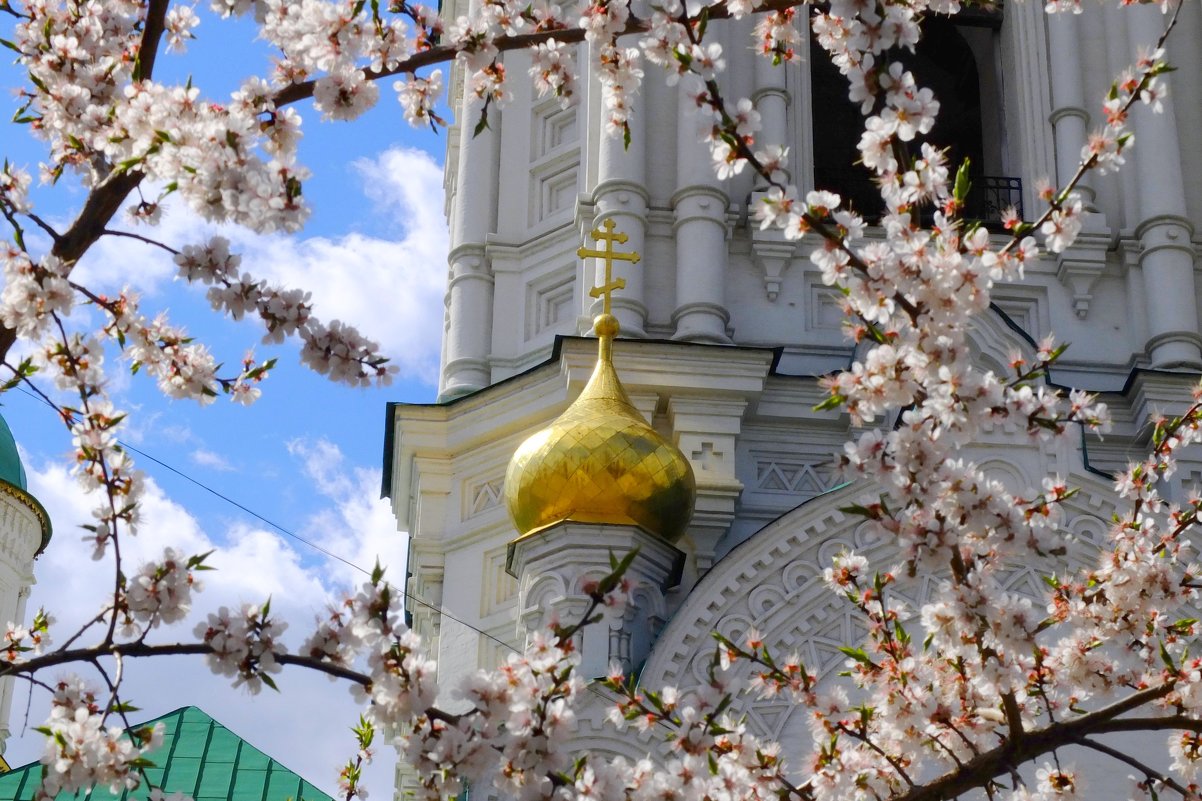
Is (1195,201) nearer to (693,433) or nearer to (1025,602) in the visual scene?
(693,433)

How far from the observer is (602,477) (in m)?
10.0

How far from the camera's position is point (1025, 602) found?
567 cm

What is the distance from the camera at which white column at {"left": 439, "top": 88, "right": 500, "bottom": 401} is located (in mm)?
12242

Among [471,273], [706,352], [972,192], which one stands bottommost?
[706,352]

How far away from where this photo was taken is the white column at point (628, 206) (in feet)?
38.9

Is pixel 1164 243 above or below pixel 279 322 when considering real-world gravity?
above

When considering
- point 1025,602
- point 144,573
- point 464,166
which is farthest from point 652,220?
point 144,573

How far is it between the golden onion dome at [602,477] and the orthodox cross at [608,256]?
3.11ft

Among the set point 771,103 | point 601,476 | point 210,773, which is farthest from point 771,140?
point 210,773

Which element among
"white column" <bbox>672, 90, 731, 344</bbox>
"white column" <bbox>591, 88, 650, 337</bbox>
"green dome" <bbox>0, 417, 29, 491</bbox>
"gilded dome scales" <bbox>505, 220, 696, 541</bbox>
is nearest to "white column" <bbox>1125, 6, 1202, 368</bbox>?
"white column" <bbox>672, 90, 731, 344</bbox>

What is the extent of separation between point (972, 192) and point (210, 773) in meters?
5.93

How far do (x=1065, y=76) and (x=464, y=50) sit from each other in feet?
27.4

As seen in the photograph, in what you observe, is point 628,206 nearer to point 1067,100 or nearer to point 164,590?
point 1067,100

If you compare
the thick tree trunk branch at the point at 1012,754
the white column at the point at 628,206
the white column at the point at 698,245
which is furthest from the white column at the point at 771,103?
the thick tree trunk branch at the point at 1012,754
